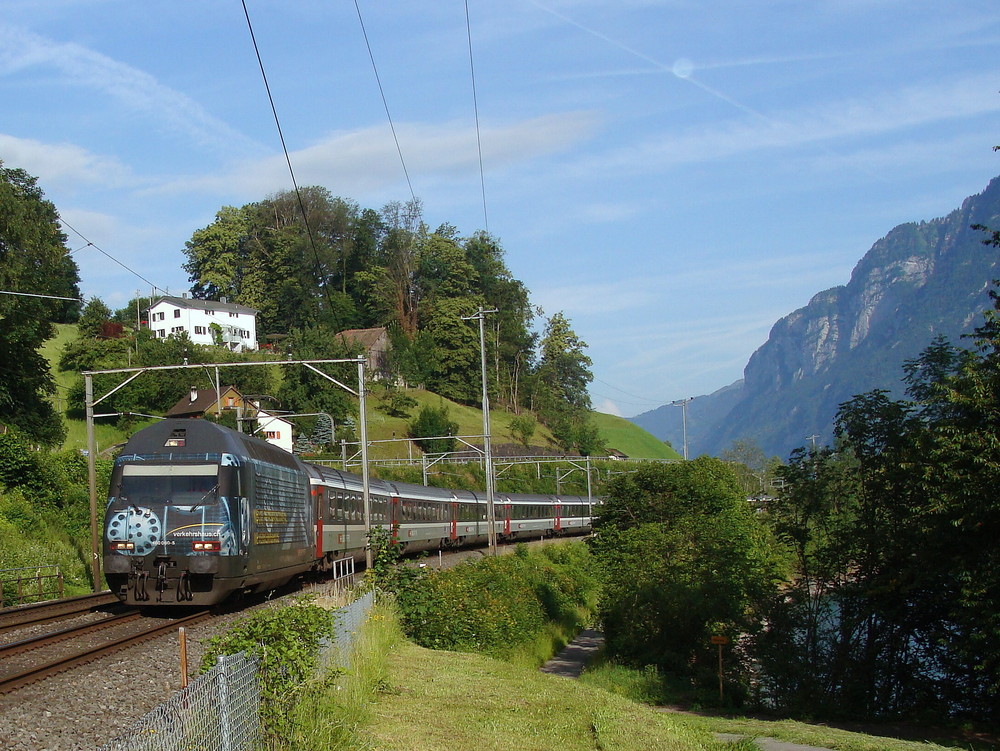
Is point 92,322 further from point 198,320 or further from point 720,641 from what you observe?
point 720,641

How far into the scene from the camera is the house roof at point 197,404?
63975mm

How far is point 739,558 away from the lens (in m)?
31.2

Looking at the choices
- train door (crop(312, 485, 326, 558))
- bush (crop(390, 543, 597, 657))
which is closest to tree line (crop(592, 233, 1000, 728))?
bush (crop(390, 543, 597, 657))

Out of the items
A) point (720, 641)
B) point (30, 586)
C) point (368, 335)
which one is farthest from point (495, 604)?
point (368, 335)

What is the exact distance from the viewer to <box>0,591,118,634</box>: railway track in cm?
1766

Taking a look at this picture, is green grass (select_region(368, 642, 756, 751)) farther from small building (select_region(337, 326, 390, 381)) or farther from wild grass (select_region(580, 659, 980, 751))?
small building (select_region(337, 326, 390, 381))

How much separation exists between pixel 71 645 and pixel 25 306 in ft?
127

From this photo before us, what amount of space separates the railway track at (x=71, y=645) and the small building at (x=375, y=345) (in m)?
87.7

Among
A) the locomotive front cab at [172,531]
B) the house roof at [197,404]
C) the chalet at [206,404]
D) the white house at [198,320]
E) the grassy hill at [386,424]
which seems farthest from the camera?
the white house at [198,320]

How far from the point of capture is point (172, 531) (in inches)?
704

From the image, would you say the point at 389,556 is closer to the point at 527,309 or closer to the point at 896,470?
the point at 896,470

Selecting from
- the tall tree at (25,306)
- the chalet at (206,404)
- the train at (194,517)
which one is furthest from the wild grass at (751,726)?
the chalet at (206,404)

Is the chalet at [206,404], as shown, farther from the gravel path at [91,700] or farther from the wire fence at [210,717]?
the wire fence at [210,717]

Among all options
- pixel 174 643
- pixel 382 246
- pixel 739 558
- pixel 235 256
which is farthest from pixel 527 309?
pixel 174 643
